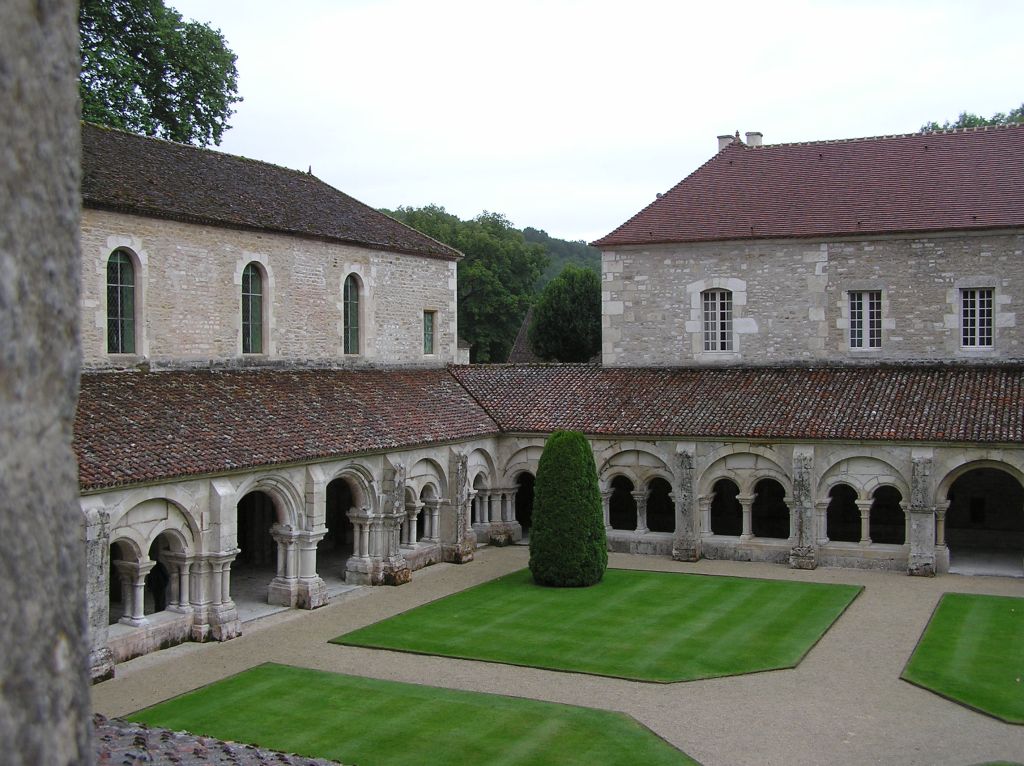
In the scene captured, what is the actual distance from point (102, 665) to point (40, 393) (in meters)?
14.2

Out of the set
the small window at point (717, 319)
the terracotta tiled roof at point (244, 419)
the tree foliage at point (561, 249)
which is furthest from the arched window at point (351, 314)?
the tree foliage at point (561, 249)

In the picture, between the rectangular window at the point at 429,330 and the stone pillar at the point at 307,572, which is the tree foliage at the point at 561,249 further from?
the stone pillar at the point at 307,572

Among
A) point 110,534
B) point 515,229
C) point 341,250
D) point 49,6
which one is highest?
point 515,229

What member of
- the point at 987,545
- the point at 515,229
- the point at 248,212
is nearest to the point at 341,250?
the point at 248,212

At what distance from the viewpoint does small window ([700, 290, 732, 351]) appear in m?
27.5

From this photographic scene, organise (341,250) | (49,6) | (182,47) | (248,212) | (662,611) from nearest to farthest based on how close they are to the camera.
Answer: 1. (49,6)
2. (662,611)
3. (248,212)
4. (341,250)
5. (182,47)

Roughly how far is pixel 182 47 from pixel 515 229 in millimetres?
27241

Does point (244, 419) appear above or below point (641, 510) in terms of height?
above

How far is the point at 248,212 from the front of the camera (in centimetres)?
2266

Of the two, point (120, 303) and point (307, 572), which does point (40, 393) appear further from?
point (120, 303)

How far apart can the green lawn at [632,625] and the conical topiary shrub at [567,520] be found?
404 millimetres

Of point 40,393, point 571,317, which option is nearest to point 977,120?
point 571,317

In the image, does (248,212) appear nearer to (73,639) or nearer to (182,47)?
(182,47)

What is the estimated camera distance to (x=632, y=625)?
A: 59.2 feet
